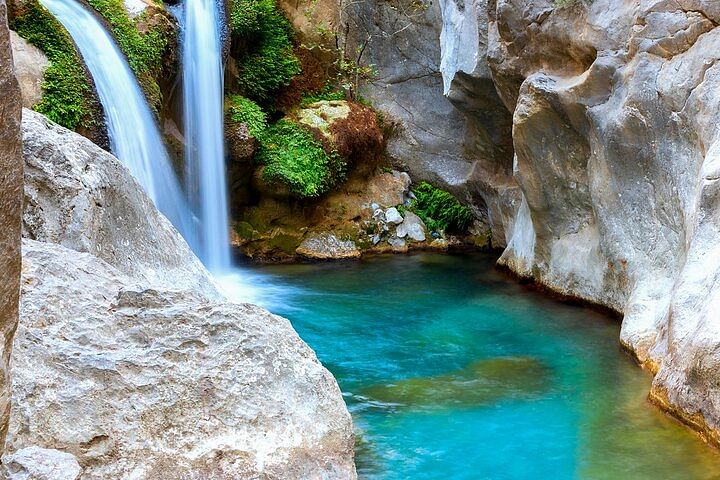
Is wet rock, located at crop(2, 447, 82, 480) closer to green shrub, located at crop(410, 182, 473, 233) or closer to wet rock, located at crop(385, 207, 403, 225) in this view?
wet rock, located at crop(385, 207, 403, 225)

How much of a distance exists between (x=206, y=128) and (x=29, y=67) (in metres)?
3.55

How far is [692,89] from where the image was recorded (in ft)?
21.6

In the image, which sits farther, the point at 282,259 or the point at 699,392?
the point at 282,259

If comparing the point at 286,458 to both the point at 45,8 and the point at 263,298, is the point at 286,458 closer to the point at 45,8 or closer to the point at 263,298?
the point at 263,298

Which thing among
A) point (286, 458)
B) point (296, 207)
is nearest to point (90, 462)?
point (286, 458)

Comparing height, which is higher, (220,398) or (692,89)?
(692,89)

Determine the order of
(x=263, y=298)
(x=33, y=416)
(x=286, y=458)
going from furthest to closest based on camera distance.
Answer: (x=263, y=298) → (x=286, y=458) → (x=33, y=416)

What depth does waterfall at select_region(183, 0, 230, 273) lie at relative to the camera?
12078 mm

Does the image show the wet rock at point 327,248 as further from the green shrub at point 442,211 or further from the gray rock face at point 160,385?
the gray rock face at point 160,385

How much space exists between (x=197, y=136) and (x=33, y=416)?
977 centimetres

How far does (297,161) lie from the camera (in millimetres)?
13312

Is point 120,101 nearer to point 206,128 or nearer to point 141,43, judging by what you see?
point 141,43

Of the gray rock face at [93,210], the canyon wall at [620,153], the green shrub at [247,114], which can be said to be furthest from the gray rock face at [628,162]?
the green shrub at [247,114]

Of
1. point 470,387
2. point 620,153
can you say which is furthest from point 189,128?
point 470,387
